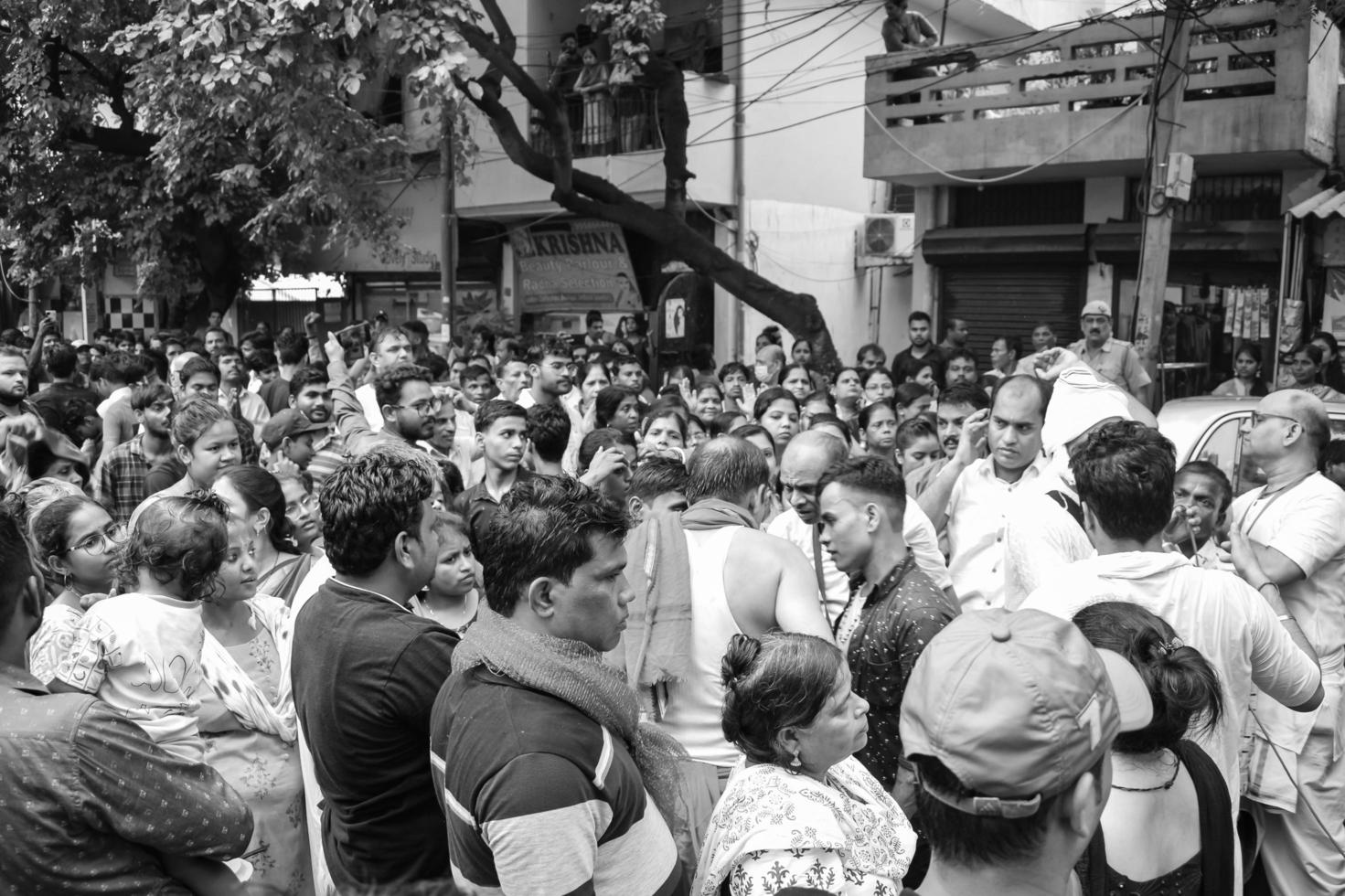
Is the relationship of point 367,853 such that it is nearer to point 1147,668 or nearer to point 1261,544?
point 1147,668

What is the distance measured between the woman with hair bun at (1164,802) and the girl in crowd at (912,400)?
4724mm

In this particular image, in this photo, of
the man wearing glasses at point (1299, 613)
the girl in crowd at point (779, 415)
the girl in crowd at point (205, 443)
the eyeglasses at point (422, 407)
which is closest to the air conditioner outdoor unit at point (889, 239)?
the girl in crowd at point (779, 415)

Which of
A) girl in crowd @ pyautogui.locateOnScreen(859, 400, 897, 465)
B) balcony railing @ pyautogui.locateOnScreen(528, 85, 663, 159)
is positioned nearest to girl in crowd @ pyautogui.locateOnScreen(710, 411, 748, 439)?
girl in crowd @ pyautogui.locateOnScreen(859, 400, 897, 465)

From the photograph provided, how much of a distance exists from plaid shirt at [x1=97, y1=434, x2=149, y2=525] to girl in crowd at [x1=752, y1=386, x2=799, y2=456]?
Answer: 3.40 metres

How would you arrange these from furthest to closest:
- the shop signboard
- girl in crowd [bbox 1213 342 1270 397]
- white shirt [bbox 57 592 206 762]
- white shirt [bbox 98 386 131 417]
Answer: the shop signboard
girl in crowd [bbox 1213 342 1270 397]
white shirt [bbox 98 386 131 417]
white shirt [bbox 57 592 206 762]

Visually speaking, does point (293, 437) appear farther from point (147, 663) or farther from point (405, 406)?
point (147, 663)

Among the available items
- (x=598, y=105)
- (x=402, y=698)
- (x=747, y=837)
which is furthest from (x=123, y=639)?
(x=598, y=105)

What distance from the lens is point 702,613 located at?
11.6ft

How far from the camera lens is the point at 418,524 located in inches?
105

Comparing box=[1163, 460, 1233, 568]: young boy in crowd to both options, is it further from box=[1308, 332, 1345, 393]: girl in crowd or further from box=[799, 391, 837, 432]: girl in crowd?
box=[1308, 332, 1345, 393]: girl in crowd

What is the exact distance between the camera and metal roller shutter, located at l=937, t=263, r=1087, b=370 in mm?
13492

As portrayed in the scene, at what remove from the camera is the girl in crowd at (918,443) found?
19.8ft

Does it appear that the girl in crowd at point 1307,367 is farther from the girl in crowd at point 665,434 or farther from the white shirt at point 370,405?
the white shirt at point 370,405

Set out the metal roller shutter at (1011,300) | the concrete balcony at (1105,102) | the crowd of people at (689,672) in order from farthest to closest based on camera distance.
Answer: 1. the metal roller shutter at (1011,300)
2. the concrete balcony at (1105,102)
3. the crowd of people at (689,672)
